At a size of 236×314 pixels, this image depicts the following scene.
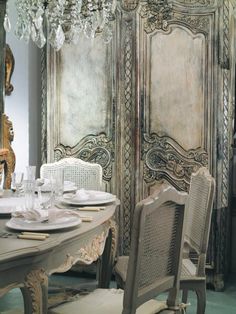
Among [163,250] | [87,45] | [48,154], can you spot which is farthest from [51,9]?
[163,250]

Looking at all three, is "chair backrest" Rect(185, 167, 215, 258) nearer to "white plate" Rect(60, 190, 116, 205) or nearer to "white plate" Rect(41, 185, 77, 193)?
"white plate" Rect(60, 190, 116, 205)

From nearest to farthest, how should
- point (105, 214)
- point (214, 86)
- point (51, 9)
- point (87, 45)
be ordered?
point (105, 214)
point (51, 9)
point (214, 86)
point (87, 45)

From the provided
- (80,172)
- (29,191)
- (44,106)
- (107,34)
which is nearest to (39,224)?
(29,191)

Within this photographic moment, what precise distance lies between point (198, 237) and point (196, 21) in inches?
69.5

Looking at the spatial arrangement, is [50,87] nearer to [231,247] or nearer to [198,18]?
[198,18]

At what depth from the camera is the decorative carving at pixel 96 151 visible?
395 cm

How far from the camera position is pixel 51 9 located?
3.50 metres

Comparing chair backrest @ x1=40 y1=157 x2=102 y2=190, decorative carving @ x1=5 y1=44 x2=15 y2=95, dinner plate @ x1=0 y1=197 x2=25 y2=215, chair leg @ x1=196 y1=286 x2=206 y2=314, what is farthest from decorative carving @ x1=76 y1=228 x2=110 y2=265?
decorative carving @ x1=5 y1=44 x2=15 y2=95

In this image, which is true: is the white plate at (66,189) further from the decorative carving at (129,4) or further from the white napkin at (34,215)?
the decorative carving at (129,4)

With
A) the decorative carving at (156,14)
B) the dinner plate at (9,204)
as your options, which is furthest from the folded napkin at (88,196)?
the decorative carving at (156,14)

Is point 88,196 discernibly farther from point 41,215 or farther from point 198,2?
point 198,2

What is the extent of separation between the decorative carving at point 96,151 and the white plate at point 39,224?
1861mm

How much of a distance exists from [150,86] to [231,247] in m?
1.43

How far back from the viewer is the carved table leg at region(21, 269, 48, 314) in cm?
174
